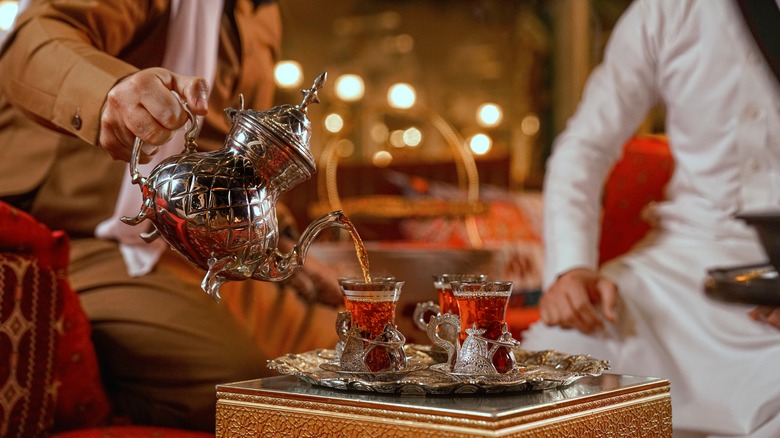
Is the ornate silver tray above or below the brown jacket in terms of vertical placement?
below

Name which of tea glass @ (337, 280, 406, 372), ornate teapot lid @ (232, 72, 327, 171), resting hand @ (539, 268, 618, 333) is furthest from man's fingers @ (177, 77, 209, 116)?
resting hand @ (539, 268, 618, 333)

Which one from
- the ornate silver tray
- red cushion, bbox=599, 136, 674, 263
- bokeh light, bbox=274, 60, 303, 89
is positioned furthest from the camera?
bokeh light, bbox=274, 60, 303, 89

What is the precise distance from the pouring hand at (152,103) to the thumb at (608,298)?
3.07 ft

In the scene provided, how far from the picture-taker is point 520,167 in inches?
389

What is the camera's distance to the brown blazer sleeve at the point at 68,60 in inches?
53.6

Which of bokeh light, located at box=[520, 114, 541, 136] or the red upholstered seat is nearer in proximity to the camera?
the red upholstered seat

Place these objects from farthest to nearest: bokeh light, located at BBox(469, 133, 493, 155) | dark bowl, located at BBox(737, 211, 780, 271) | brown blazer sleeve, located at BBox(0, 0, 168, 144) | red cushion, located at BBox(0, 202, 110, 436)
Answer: bokeh light, located at BBox(469, 133, 493, 155) < red cushion, located at BBox(0, 202, 110, 436) < brown blazer sleeve, located at BBox(0, 0, 168, 144) < dark bowl, located at BBox(737, 211, 780, 271)

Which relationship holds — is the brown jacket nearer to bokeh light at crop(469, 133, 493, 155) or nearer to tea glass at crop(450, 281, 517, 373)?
tea glass at crop(450, 281, 517, 373)

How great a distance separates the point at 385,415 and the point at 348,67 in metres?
9.80

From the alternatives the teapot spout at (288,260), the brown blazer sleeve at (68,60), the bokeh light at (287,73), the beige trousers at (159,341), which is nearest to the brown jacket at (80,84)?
the brown blazer sleeve at (68,60)

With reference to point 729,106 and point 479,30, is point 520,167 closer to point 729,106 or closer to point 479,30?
point 479,30

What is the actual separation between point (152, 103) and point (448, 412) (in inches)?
23.5

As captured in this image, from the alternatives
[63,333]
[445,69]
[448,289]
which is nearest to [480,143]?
[445,69]

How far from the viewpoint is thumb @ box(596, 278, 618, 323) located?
176 centimetres
